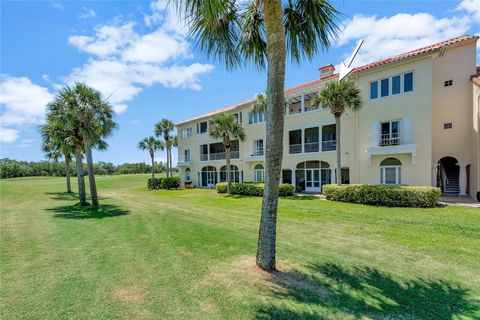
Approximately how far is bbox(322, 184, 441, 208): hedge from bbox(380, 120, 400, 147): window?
452 centimetres

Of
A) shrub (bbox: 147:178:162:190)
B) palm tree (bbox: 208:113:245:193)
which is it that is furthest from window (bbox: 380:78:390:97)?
shrub (bbox: 147:178:162:190)

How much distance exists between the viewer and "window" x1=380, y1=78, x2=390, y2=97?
17.8 meters

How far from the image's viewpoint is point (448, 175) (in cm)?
1850

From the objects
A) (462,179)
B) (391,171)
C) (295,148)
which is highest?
(295,148)

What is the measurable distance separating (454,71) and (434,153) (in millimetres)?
5905

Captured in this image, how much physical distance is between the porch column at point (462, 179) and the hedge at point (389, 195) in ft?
17.4

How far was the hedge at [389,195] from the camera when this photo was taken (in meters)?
13.5

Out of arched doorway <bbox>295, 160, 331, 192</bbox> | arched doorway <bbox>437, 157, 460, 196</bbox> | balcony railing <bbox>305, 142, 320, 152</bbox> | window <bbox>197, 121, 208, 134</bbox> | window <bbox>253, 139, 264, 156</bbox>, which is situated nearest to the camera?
arched doorway <bbox>437, 157, 460, 196</bbox>

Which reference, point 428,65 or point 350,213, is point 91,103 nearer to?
point 350,213

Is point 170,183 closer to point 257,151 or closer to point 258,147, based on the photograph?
point 257,151

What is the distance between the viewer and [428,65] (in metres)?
15.9

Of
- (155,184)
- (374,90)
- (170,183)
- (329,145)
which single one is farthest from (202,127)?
(374,90)

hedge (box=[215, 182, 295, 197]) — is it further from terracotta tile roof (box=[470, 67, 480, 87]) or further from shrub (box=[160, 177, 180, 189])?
terracotta tile roof (box=[470, 67, 480, 87])

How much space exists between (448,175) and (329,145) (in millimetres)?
9003
